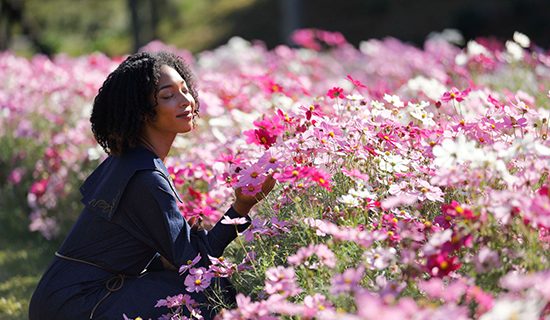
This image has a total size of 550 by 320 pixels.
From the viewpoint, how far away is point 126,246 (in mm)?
3203

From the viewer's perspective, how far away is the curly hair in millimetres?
3254

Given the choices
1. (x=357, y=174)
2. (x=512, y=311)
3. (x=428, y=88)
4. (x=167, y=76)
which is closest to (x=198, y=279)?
(x=357, y=174)

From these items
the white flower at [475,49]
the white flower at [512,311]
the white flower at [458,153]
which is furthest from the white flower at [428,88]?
the white flower at [512,311]

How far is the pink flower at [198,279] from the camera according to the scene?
285 centimetres

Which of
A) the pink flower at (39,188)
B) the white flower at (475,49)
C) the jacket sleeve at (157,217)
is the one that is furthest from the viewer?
the white flower at (475,49)

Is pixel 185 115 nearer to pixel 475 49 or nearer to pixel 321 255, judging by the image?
pixel 321 255

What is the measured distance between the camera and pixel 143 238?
10.3ft

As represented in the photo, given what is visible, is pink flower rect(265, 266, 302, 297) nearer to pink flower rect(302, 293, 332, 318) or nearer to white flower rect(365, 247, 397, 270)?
pink flower rect(302, 293, 332, 318)

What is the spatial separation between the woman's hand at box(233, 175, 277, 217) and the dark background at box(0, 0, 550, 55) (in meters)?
8.09

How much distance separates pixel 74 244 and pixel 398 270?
1.24 meters

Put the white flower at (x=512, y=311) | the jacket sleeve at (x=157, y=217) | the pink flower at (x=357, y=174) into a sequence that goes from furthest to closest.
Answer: the jacket sleeve at (x=157, y=217), the pink flower at (x=357, y=174), the white flower at (x=512, y=311)

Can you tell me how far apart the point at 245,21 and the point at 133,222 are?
62.5 feet

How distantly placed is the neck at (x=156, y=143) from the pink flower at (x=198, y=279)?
1.98 ft

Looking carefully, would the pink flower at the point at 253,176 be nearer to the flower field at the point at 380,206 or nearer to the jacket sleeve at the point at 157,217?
the flower field at the point at 380,206
